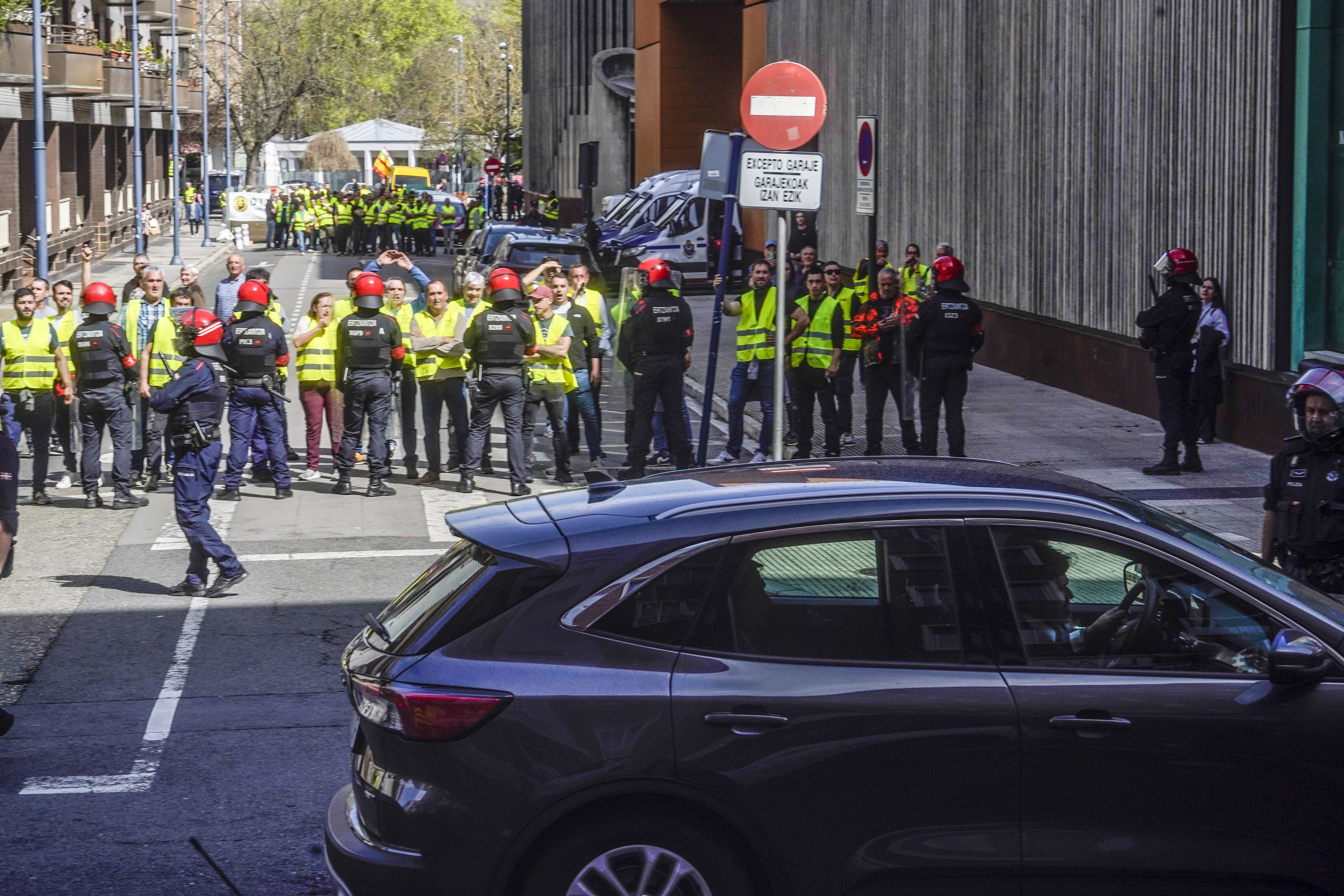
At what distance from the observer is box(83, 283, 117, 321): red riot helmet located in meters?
13.2

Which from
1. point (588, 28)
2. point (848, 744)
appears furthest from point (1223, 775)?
point (588, 28)

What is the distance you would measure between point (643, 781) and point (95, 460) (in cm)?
1018

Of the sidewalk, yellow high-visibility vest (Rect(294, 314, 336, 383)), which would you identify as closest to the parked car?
the sidewalk

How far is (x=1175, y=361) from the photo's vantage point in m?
13.6

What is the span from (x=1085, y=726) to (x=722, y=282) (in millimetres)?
9396

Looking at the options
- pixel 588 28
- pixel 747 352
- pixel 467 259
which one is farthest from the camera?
pixel 588 28

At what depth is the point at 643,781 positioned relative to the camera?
4.17m

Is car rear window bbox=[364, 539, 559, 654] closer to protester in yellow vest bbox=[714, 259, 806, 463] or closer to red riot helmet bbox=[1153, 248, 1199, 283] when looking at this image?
protester in yellow vest bbox=[714, 259, 806, 463]

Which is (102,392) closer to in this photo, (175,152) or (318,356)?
(318,356)

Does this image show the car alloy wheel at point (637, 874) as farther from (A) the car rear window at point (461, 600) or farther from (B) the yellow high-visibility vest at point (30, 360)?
(B) the yellow high-visibility vest at point (30, 360)

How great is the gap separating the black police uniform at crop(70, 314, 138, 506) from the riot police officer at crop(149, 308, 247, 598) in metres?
2.93

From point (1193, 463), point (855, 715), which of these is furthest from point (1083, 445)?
point (855, 715)

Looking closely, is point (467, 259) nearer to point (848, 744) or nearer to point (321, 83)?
point (848, 744)

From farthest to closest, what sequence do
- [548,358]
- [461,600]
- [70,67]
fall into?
1. [70,67]
2. [548,358]
3. [461,600]
